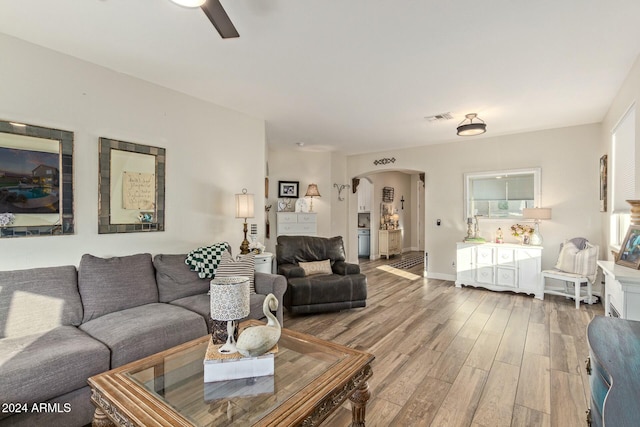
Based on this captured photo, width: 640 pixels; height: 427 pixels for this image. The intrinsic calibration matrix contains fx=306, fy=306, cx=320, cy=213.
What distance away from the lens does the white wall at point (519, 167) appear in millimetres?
4523

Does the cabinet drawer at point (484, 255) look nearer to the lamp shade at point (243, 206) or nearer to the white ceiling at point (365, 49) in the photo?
the white ceiling at point (365, 49)

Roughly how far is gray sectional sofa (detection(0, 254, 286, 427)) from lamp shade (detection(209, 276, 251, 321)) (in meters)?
0.88

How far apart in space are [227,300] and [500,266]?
472cm

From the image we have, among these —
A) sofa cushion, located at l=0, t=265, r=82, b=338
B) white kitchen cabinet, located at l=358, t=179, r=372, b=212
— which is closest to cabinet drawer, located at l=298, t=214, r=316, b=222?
white kitchen cabinet, located at l=358, t=179, r=372, b=212

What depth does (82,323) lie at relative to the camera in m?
2.27

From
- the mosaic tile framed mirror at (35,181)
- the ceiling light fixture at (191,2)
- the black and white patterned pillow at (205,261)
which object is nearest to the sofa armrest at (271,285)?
the black and white patterned pillow at (205,261)

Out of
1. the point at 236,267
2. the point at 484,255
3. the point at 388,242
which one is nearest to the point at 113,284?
the point at 236,267

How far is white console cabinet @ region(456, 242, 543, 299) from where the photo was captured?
15.1 ft

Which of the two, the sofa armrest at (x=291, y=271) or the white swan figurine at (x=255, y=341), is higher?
the white swan figurine at (x=255, y=341)

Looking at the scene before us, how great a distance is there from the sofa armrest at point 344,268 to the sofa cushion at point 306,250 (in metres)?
0.12

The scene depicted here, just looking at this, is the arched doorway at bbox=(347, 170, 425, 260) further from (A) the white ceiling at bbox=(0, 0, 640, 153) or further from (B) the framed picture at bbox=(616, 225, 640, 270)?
(B) the framed picture at bbox=(616, 225, 640, 270)

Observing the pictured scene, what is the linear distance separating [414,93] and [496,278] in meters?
3.32

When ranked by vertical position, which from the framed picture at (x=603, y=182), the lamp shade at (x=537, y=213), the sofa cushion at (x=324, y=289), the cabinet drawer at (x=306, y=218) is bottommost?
the sofa cushion at (x=324, y=289)

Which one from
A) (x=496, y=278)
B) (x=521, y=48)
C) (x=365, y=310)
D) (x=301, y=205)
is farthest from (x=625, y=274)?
(x=301, y=205)
